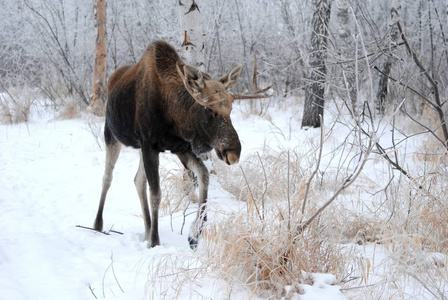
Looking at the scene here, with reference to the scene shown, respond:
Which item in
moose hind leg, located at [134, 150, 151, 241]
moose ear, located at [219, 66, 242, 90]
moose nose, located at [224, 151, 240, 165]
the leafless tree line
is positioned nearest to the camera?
moose nose, located at [224, 151, 240, 165]

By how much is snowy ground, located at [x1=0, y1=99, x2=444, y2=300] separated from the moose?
1.14 ft

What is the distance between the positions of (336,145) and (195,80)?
5200 mm

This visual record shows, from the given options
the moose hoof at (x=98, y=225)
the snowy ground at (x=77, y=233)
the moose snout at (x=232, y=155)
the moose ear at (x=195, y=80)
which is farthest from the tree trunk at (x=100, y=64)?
the moose snout at (x=232, y=155)

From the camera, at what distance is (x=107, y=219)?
16.5 ft

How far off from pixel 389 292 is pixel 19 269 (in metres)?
2.72

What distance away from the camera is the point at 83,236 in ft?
14.3

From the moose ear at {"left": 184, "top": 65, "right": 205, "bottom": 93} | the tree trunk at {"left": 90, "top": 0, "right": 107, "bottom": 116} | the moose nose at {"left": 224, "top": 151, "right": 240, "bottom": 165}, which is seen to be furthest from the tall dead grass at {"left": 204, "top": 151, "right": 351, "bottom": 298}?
the tree trunk at {"left": 90, "top": 0, "right": 107, "bottom": 116}

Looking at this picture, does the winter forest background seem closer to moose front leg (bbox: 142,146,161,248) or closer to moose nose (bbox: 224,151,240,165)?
moose nose (bbox: 224,151,240,165)

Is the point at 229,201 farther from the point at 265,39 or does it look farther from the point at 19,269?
the point at 265,39

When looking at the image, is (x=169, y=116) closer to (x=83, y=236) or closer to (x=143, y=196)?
(x=143, y=196)

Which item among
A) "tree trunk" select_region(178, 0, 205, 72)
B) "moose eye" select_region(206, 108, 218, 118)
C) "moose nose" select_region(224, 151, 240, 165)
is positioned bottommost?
"moose nose" select_region(224, 151, 240, 165)

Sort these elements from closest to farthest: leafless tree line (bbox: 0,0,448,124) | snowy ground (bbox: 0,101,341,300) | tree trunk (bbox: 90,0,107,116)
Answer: snowy ground (bbox: 0,101,341,300) → tree trunk (bbox: 90,0,107,116) → leafless tree line (bbox: 0,0,448,124)

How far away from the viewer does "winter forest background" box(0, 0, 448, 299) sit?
2.58 meters

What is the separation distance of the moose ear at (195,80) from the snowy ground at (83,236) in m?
0.97
